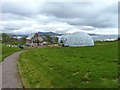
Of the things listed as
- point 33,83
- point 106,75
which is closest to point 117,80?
point 106,75

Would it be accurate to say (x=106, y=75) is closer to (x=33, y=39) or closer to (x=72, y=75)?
(x=72, y=75)

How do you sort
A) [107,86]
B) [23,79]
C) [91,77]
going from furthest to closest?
[23,79]
[91,77]
[107,86]

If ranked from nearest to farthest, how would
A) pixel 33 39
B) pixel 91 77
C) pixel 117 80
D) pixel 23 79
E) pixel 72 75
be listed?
pixel 117 80 < pixel 91 77 < pixel 72 75 < pixel 23 79 < pixel 33 39

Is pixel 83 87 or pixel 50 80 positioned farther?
pixel 50 80

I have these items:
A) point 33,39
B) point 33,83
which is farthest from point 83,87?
point 33,39

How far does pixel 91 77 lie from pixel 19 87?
156 inches

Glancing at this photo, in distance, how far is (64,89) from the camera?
411 inches

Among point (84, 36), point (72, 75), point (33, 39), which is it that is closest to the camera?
point (72, 75)

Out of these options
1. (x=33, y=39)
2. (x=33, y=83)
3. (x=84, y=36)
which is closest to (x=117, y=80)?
(x=33, y=83)

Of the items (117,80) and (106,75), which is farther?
(106,75)

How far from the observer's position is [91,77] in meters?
12.1

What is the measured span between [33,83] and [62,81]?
2.19m

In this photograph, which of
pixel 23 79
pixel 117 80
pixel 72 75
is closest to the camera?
pixel 117 80

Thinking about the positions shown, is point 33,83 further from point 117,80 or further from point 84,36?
point 84,36
